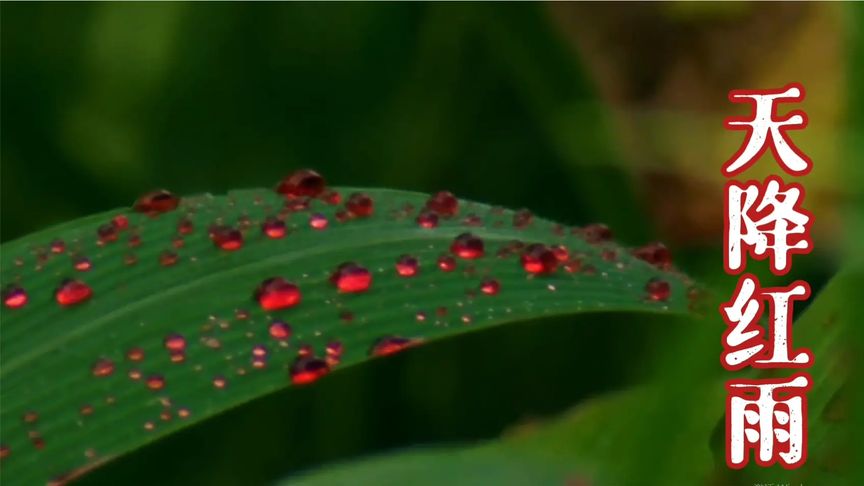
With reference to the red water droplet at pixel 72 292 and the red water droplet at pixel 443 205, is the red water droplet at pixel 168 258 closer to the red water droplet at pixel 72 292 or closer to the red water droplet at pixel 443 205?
the red water droplet at pixel 72 292

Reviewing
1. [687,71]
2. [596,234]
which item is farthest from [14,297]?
[687,71]

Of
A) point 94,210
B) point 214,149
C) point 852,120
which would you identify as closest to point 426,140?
point 214,149

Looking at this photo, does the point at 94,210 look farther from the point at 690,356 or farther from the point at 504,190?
the point at 690,356

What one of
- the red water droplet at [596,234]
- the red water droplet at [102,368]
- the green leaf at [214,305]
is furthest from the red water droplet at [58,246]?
the red water droplet at [596,234]

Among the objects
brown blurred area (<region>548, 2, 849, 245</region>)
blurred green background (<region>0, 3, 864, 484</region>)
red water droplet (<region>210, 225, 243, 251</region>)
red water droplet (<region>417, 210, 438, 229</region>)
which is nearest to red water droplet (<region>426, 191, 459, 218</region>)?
red water droplet (<region>417, 210, 438, 229</region>)

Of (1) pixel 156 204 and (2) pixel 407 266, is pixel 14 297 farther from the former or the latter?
(2) pixel 407 266

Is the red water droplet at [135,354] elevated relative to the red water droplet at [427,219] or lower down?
lower down
